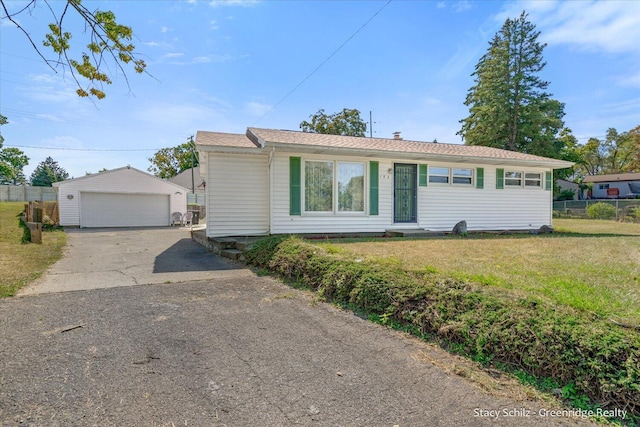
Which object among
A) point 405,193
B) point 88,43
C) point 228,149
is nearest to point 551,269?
point 405,193

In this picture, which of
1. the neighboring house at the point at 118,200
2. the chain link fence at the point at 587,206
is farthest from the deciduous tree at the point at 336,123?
the chain link fence at the point at 587,206

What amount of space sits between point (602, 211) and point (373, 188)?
19.1m

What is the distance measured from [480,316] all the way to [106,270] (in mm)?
6630

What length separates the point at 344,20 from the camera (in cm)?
959

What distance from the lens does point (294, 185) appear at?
908 centimetres

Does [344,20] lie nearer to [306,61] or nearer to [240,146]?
[306,61]

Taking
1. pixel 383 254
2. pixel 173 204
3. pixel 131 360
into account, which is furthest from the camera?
pixel 173 204

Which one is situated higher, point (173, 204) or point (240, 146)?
point (240, 146)

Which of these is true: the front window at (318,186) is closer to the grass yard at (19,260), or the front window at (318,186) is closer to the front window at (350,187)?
the front window at (350,187)

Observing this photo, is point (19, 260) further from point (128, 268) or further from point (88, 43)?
point (88, 43)

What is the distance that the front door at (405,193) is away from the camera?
1045 cm

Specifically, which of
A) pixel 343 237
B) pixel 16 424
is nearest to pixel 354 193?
pixel 343 237

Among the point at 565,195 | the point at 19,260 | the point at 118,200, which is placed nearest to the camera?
the point at 19,260

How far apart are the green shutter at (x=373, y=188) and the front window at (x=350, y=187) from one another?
24 centimetres
